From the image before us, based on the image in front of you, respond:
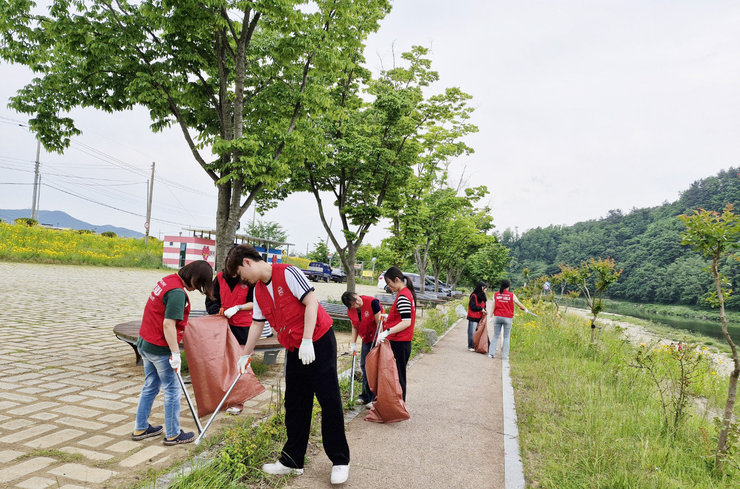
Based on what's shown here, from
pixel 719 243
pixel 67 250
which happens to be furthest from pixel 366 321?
pixel 67 250

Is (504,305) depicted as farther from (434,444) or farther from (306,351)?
(306,351)

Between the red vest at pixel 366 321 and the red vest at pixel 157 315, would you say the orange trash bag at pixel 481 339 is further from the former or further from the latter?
the red vest at pixel 157 315

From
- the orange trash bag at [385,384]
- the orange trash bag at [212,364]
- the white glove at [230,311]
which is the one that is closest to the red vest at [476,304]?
the orange trash bag at [385,384]

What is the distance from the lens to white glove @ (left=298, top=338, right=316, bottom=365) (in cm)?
287

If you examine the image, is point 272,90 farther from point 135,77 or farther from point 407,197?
point 407,197

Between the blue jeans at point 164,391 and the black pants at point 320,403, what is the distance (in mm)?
1017

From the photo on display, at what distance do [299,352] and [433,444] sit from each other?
6.43ft

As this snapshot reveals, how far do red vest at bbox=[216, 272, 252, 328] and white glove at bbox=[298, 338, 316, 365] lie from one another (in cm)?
192

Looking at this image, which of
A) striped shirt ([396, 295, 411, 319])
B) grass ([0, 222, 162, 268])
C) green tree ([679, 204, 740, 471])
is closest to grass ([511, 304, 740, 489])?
green tree ([679, 204, 740, 471])

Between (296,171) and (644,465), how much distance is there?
906cm

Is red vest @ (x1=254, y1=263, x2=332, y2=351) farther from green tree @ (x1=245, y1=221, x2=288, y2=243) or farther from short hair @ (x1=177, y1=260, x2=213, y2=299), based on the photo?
green tree @ (x1=245, y1=221, x2=288, y2=243)

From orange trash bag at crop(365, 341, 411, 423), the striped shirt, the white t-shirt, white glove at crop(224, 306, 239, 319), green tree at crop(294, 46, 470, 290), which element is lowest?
orange trash bag at crop(365, 341, 411, 423)

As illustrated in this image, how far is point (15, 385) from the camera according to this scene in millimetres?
4395

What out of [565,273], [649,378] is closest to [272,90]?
[649,378]
